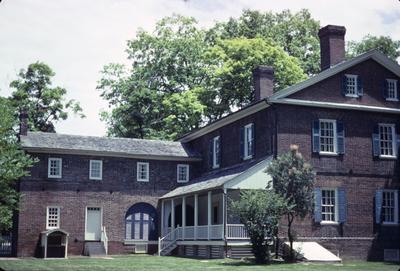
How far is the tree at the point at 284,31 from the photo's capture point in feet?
176

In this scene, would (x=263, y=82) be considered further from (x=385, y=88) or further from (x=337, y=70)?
(x=385, y=88)

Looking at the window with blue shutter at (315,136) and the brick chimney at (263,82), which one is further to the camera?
the brick chimney at (263,82)

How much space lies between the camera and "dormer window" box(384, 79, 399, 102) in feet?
103

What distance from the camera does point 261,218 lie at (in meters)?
25.0

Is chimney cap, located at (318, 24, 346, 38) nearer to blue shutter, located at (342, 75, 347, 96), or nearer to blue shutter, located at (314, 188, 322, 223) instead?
blue shutter, located at (342, 75, 347, 96)

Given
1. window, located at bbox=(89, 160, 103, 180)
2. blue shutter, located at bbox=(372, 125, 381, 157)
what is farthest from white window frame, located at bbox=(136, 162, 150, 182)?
blue shutter, located at bbox=(372, 125, 381, 157)

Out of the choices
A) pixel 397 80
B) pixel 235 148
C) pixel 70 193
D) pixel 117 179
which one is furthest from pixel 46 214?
pixel 397 80

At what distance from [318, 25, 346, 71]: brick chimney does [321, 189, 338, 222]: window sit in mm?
6615

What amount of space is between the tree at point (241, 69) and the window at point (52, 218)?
17946 mm

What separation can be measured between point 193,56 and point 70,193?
2016 centimetres

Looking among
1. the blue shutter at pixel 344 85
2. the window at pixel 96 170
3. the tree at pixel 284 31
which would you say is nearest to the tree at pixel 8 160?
the window at pixel 96 170

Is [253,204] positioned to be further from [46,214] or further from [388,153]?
[46,214]

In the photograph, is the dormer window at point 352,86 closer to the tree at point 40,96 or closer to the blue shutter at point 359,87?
the blue shutter at point 359,87

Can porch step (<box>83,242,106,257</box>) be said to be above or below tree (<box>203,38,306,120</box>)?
below
